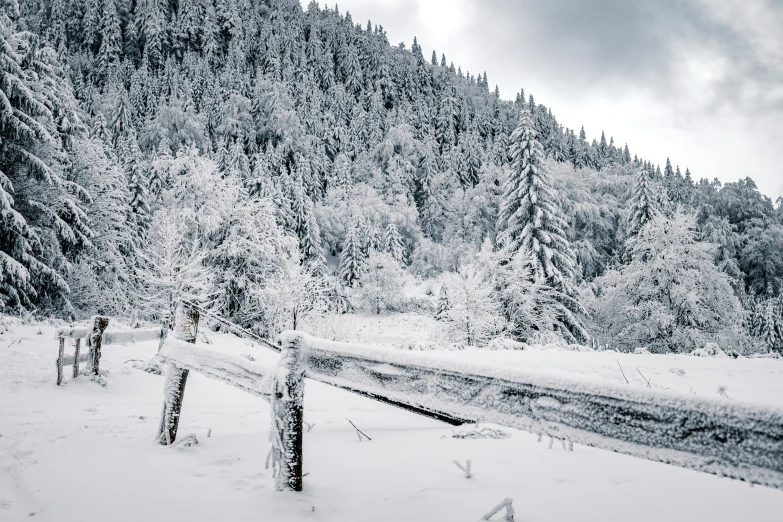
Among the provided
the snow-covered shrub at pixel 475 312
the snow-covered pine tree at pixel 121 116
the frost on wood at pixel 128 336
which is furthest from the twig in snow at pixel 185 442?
the snow-covered pine tree at pixel 121 116

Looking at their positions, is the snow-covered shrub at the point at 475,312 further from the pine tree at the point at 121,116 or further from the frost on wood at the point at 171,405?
the pine tree at the point at 121,116

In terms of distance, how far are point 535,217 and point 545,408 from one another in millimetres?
20503

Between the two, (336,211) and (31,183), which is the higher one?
(336,211)

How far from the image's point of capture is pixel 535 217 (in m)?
20.6

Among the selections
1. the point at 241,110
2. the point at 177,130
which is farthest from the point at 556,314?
the point at 241,110

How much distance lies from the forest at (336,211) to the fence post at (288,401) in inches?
594

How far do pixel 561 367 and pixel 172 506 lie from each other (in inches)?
327

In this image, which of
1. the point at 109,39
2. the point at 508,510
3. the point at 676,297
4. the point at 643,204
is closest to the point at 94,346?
the point at 508,510

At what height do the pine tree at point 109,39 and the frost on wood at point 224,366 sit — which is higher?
the pine tree at point 109,39

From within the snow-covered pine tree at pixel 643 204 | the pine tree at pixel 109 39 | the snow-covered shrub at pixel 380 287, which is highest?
the pine tree at pixel 109 39

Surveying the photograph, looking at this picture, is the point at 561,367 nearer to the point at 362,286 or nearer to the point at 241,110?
the point at 362,286

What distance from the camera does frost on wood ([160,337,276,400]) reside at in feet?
8.66

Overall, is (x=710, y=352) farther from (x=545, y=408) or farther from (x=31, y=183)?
(x=31, y=183)

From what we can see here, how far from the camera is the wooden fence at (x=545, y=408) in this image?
1.09m
